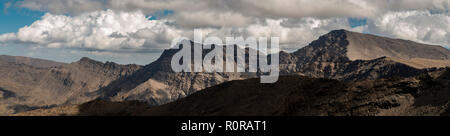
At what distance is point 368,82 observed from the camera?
39156mm

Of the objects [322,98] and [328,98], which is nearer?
[328,98]

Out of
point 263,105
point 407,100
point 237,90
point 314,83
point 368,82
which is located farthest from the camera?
point 237,90

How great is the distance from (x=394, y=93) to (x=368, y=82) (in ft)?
13.7

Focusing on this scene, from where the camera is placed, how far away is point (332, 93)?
39.8 meters

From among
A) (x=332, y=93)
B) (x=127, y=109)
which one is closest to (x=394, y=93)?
(x=332, y=93)

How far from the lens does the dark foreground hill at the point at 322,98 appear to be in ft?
109

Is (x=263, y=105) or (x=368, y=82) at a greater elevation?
(x=368, y=82)

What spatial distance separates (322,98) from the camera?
129 ft

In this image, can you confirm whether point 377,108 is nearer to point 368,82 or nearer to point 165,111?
point 368,82

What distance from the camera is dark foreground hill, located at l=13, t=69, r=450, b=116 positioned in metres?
33.1

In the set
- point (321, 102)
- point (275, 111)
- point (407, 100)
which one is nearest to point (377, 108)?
point (407, 100)

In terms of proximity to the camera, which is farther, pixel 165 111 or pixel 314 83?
pixel 165 111
